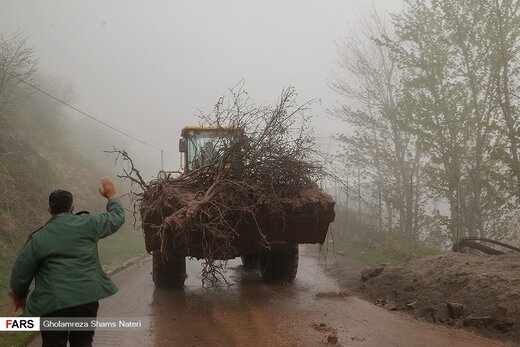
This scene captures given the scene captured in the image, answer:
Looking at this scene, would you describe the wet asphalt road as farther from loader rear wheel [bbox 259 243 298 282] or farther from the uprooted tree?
the uprooted tree

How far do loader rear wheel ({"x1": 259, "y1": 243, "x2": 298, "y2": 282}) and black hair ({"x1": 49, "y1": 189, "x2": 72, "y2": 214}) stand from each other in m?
4.87

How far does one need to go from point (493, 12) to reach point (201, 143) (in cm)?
817

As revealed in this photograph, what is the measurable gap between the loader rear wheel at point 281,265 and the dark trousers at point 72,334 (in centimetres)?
474

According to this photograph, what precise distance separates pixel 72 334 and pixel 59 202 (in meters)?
0.93

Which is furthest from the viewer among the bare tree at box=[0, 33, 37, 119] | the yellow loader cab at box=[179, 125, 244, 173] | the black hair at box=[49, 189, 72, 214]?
the bare tree at box=[0, 33, 37, 119]

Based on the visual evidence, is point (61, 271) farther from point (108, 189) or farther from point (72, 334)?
point (108, 189)

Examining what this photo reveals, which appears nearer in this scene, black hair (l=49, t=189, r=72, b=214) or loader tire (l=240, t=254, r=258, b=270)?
black hair (l=49, t=189, r=72, b=214)

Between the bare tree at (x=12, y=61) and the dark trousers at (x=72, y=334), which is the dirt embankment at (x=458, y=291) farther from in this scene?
the bare tree at (x=12, y=61)

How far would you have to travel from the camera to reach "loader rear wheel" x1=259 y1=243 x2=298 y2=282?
750 centimetres

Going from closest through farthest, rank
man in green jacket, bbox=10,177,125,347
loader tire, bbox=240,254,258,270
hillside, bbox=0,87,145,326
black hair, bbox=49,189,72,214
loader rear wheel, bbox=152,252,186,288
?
man in green jacket, bbox=10,177,125,347 → black hair, bbox=49,189,72,214 → loader rear wheel, bbox=152,252,186,288 → loader tire, bbox=240,254,258,270 → hillside, bbox=0,87,145,326

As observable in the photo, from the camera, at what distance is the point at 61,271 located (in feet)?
9.27

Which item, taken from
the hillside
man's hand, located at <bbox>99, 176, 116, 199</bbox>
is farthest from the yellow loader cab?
the hillside

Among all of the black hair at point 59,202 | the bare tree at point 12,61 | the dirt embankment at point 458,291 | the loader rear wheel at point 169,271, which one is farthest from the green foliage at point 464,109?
the bare tree at point 12,61

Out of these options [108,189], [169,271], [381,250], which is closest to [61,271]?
[108,189]
